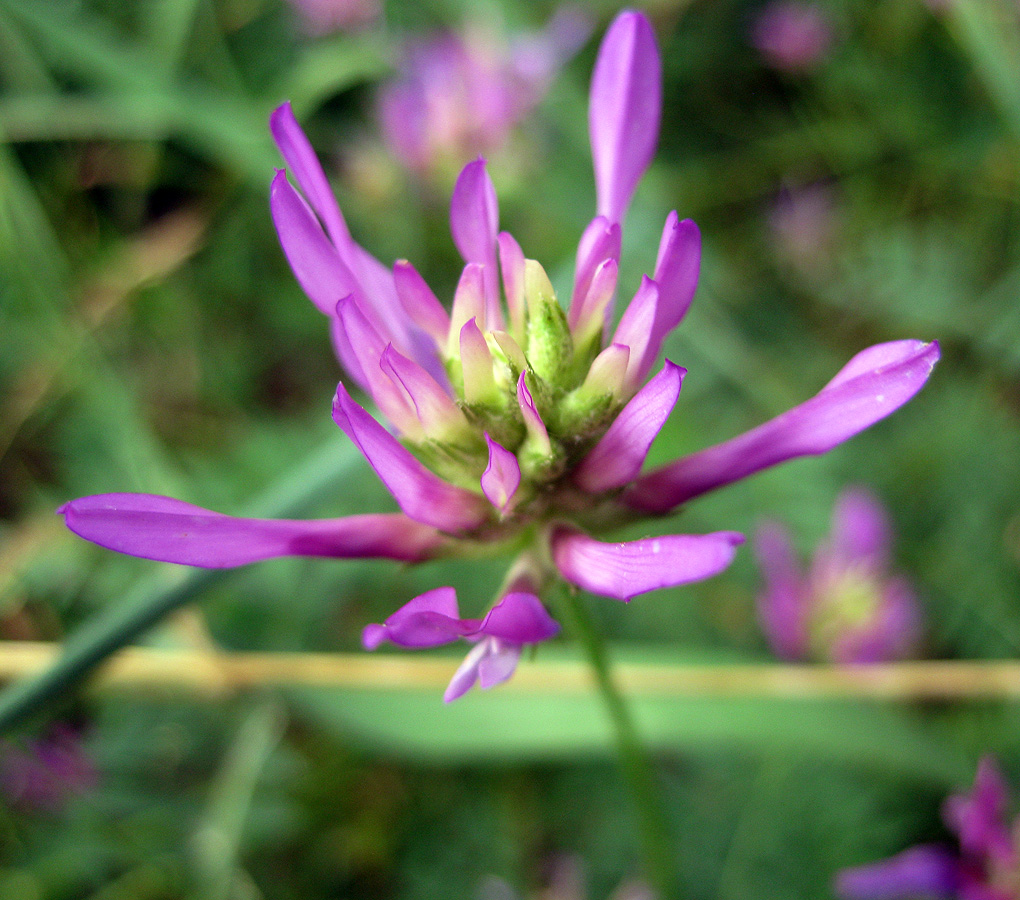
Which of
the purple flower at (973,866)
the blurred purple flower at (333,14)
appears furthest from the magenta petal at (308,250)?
the blurred purple flower at (333,14)

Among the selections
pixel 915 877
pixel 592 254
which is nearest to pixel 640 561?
pixel 592 254

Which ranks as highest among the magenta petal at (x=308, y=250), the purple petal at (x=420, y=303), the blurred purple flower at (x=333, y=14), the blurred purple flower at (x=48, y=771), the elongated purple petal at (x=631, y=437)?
the blurred purple flower at (x=333, y=14)

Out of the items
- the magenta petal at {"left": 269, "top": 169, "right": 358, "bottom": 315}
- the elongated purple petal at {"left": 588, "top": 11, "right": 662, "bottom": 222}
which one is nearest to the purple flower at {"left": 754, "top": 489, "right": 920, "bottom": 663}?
the elongated purple petal at {"left": 588, "top": 11, "right": 662, "bottom": 222}

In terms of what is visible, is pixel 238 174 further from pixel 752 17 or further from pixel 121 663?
pixel 752 17

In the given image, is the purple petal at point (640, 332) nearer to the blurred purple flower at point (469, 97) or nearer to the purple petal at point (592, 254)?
the purple petal at point (592, 254)

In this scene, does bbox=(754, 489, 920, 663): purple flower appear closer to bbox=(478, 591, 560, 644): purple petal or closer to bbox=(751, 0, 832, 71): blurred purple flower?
bbox=(478, 591, 560, 644): purple petal

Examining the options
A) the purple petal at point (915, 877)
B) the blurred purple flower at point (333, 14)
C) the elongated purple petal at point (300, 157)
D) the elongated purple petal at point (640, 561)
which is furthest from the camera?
the blurred purple flower at point (333, 14)

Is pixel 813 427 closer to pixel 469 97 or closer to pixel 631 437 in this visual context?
pixel 631 437
